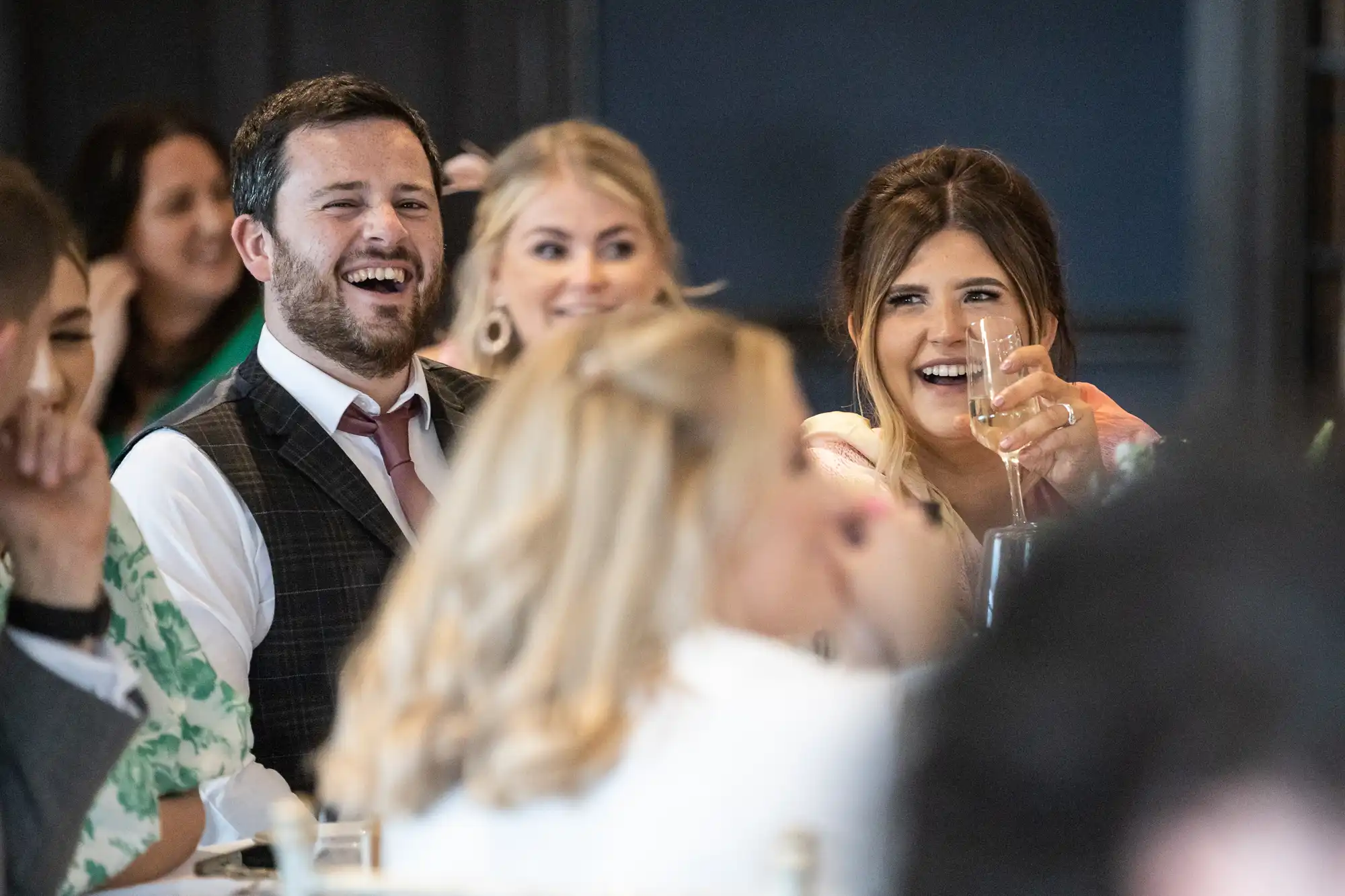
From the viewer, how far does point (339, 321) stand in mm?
2312

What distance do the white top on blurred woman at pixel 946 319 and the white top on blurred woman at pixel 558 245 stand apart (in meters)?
0.50

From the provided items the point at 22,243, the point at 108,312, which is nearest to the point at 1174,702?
the point at 22,243

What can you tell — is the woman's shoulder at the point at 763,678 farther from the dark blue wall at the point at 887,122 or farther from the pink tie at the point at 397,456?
the dark blue wall at the point at 887,122

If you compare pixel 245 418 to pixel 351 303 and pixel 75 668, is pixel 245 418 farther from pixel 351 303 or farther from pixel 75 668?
pixel 75 668

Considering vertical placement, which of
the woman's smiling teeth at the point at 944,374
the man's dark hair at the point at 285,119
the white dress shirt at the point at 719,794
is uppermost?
the man's dark hair at the point at 285,119

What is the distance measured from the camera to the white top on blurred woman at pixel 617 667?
3.47ft

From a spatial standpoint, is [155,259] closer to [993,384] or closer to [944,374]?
[944,374]

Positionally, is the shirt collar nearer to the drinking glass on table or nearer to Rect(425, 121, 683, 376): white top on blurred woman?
Rect(425, 121, 683, 376): white top on blurred woman

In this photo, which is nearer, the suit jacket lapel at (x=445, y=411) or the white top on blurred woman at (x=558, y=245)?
the suit jacket lapel at (x=445, y=411)

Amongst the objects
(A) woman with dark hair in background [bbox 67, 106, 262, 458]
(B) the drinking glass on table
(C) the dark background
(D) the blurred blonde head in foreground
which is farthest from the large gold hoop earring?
(D) the blurred blonde head in foreground

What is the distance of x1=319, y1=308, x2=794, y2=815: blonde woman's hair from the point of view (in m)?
1.07

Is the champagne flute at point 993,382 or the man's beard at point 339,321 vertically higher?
the man's beard at point 339,321

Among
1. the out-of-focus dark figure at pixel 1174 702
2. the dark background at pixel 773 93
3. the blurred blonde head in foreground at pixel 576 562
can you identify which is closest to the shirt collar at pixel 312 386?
Answer: the blurred blonde head in foreground at pixel 576 562

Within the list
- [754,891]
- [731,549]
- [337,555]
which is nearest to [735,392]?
[731,549]
